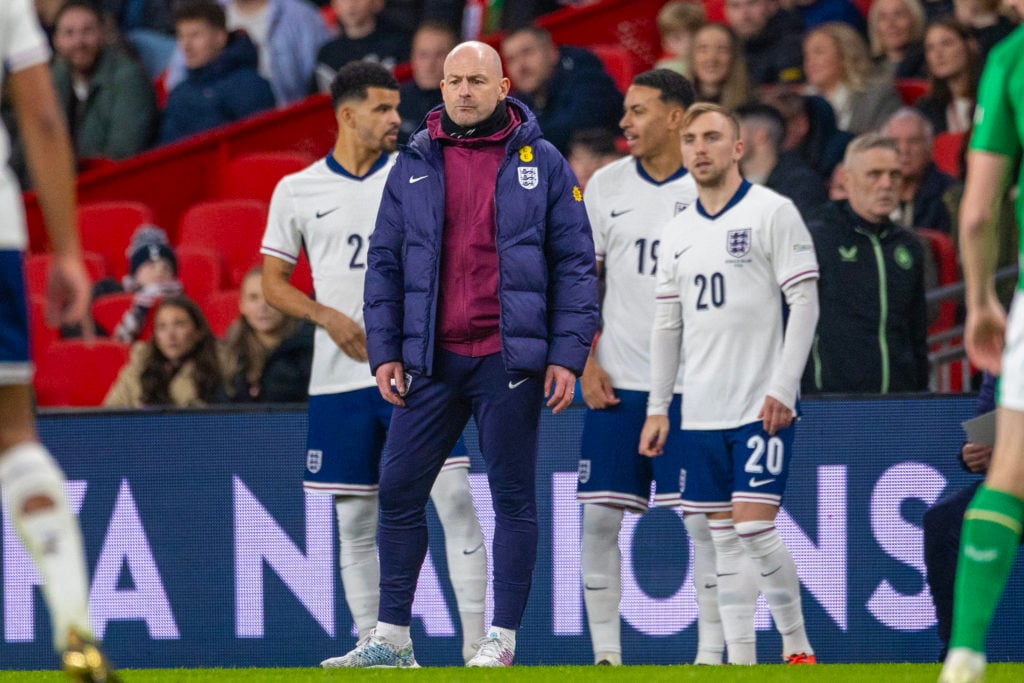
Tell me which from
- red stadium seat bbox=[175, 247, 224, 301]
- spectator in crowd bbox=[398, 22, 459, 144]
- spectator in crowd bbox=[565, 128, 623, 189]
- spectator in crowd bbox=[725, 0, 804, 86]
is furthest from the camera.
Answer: spectator in crowd bbox=[725, 0, 804, 86]

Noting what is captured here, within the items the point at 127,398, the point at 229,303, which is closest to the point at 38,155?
the point at 127,398

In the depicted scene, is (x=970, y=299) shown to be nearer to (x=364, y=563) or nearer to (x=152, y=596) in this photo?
(x=364, y=563)

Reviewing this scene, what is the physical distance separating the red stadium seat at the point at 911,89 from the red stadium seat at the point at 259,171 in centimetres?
372

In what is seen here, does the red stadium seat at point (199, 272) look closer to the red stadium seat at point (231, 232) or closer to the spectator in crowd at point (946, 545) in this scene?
the red stadium seat at point (231, 232)

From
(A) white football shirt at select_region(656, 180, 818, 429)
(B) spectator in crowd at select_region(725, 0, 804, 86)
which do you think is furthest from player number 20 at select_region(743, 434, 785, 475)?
(B) spectator in crowd at select_region(725, 0, 804, 86)

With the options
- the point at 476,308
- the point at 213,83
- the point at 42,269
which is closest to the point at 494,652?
the point at 476,308

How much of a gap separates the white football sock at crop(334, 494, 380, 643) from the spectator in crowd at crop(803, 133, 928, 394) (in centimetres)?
218

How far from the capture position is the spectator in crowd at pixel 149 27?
13.9 meters

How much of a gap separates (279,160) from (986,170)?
8.14m

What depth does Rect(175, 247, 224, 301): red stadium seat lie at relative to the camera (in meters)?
10.9

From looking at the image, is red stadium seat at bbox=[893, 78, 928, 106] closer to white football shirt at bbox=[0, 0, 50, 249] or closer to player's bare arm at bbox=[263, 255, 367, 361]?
player's bare arm at bbox=[263, 255, 367, 361]

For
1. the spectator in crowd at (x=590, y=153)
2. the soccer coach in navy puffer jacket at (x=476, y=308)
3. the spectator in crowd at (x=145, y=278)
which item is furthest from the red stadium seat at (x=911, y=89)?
the soccer coach in navy puffer jacket at (x=476, y=308)

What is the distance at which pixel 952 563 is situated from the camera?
6.46 metres

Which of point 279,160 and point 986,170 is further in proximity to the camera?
point 279,160
